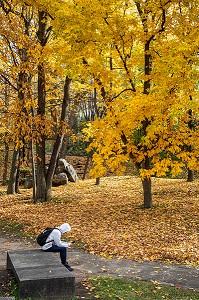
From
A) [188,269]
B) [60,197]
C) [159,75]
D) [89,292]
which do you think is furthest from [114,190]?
[89,292]

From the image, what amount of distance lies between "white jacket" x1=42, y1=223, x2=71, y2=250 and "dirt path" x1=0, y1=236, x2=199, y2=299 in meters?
0.73

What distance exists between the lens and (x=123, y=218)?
48.0ft

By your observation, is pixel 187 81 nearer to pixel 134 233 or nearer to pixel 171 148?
pixel 171 148

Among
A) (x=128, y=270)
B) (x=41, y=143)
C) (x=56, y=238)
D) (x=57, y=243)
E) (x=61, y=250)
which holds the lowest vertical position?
(x=128, y=270)

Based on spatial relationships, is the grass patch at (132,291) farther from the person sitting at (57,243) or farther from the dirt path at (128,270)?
the person sitting at (57,243)

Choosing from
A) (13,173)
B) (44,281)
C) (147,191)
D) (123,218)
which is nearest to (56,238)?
(44,281)

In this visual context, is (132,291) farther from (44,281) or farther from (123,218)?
(123,218)

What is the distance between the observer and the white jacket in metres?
8.13

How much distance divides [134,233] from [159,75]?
5.23 metres

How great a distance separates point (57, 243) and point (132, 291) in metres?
1.86

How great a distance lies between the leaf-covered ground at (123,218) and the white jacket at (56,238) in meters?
2.38

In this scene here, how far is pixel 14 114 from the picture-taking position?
12.9 meters

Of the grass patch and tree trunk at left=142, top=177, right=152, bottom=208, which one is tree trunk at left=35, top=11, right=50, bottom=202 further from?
the grass patch

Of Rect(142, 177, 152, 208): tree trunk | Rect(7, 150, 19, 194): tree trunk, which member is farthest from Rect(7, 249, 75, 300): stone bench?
Rect(7, 150, 19, 194): tree trunk
